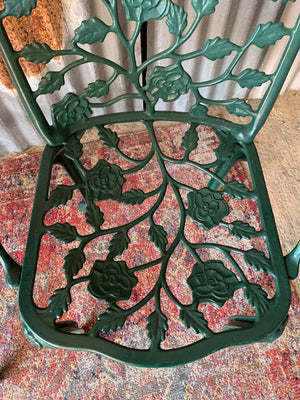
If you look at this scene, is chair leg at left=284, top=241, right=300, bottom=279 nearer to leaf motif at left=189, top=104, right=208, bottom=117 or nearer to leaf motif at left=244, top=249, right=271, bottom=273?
leaf motif at left=244, top=249, right=271, bottom=273

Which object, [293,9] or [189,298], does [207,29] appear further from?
[189,298]

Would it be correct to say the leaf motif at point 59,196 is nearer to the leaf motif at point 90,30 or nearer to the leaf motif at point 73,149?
the leaf motif at point 73,149

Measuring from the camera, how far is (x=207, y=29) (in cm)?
120

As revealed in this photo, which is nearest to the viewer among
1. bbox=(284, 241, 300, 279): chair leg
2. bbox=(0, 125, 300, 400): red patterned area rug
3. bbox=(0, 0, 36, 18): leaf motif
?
bbox=(0, 0, 36, 18): leaf motif

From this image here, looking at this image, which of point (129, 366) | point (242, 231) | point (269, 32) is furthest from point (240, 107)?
point (129, 366)

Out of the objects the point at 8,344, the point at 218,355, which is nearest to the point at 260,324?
the point at 218,355

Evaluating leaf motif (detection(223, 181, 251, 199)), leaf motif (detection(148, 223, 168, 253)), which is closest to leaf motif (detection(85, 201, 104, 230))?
leaf motif (detection(148, 223, 168, 253))

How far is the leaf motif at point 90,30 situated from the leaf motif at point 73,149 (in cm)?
Result: 26

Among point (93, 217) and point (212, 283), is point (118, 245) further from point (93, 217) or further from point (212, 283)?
point (212, 283)

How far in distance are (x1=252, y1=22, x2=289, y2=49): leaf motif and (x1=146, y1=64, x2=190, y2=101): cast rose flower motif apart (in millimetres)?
189

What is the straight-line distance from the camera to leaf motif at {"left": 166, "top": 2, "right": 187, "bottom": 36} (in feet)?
2.51

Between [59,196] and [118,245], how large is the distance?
0.20m

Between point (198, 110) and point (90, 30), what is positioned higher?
point (90, 30)

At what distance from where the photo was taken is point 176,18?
78cm
